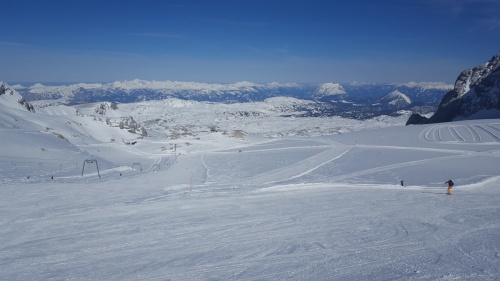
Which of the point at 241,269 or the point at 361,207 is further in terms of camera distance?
the point at 361,207

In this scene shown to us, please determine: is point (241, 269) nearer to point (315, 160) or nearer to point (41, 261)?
point (41, 261)

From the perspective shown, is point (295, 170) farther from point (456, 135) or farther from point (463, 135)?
point (463, 135)

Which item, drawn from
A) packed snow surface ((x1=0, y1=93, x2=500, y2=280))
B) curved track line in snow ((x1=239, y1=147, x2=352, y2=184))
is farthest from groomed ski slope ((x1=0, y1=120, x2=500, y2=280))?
curved track line in snow ((x1=239, y1=147, x2=352, y2=184))

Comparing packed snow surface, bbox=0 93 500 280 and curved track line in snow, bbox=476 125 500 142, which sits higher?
curved track line in snow, bbox=476 125 500 142

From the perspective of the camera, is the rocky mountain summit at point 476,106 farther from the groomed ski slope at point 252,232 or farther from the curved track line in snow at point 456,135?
the groomed ski slope at point 252,232

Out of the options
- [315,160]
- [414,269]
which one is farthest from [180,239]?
[315,160]

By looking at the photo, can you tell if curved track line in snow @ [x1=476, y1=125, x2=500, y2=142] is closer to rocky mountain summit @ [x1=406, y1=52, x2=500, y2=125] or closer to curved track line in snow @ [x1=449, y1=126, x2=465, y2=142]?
curved track line in snow @ [x1=449, y1=126, x2=465, y2=142]

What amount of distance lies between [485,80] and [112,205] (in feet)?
533

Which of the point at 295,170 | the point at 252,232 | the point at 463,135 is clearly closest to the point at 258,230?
the point at 252,232

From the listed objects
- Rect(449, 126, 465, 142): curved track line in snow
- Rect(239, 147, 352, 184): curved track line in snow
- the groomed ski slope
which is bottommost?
Rect(239, 147, 352, 184): curved track line in snow

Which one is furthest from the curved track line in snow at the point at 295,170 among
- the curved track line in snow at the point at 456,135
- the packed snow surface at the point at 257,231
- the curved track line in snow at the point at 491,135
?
the curved track line in snow at the point at 491,135

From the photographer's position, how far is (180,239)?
10.2 meters

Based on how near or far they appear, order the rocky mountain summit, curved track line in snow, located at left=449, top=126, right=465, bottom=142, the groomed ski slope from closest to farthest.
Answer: the groomed ski slope, curved track line in snow, located at left=449, top=126, right=465, bottom=142, the rocky mountain summit

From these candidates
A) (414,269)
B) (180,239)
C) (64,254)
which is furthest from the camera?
(180,239)
